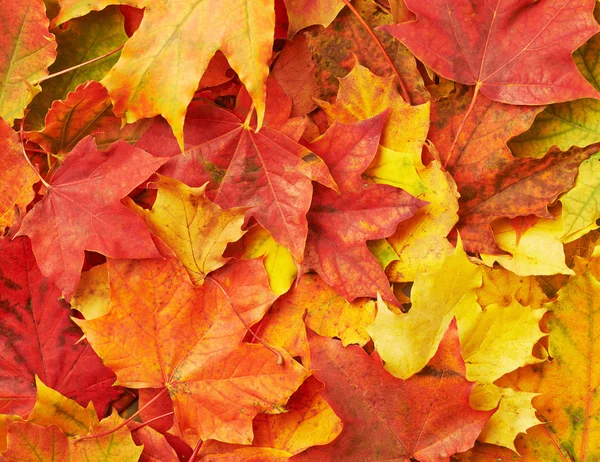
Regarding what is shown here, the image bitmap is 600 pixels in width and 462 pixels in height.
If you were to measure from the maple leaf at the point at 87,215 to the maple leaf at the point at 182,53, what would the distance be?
9 cm

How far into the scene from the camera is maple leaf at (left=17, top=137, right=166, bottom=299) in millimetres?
964

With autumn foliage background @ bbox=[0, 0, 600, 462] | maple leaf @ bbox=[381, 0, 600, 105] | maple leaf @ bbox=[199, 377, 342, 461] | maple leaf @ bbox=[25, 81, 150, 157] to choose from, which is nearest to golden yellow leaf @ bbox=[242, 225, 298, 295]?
autumn foliage background @ bbox=[0, 0, 600, 462]

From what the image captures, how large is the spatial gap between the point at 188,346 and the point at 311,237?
0.87 ft

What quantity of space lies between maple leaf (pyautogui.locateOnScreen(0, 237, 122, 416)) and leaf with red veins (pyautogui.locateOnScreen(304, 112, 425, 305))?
44 centimetres

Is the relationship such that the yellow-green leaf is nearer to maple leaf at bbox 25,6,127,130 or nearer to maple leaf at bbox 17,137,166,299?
maple leaf at bbox 17,137,166,299

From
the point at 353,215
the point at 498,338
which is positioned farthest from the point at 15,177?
the point at 498,338

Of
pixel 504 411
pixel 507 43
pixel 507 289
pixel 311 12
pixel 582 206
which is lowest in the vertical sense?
pixel 504 411

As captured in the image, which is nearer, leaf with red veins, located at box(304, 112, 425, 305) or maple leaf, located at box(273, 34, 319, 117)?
leaf with red veins, located at box(304, 112, 425, 305)

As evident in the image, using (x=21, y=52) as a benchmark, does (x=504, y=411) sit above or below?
below

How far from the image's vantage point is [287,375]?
3.13ft

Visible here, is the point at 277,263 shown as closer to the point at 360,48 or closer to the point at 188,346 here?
the point at 188,346

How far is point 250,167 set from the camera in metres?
0.99

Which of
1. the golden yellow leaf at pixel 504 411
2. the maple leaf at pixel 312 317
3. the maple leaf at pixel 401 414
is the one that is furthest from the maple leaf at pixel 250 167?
the golden yellow leaf at pixel 504 411

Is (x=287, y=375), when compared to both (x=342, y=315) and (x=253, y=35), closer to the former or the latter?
(x=342, y=315)
